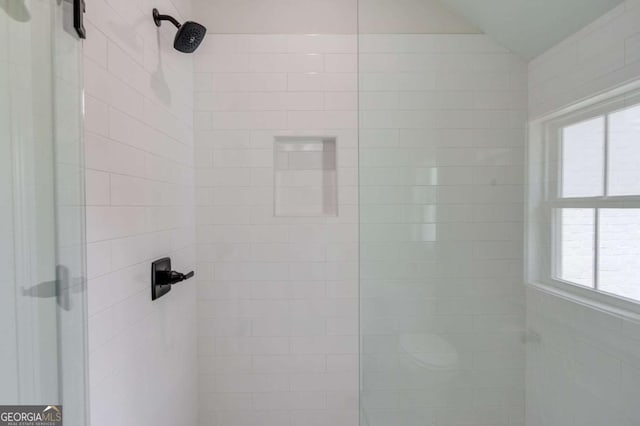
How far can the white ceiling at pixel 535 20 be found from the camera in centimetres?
92

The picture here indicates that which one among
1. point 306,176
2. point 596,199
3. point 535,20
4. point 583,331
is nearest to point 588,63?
point 535,20

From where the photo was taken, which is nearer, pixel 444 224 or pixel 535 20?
pixel 535 20

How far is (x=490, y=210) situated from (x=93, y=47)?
1.37 metres

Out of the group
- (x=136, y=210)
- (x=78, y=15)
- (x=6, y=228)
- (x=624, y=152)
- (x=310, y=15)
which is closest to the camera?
(x=6, y=228)

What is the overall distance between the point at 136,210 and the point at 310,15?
1.29 meters

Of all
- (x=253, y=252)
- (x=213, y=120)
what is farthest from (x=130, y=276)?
(x=213, y=120)

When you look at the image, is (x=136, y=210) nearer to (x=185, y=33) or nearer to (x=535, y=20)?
(x=185, y=33)

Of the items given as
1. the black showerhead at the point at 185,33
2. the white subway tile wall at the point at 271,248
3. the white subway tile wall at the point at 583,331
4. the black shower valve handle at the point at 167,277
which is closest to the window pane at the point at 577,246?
the white subway tile wall at the point at 583,331

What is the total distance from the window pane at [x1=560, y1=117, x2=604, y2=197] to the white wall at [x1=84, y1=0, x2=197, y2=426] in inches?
56.2

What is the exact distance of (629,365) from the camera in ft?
2.90

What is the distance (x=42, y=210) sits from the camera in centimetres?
60

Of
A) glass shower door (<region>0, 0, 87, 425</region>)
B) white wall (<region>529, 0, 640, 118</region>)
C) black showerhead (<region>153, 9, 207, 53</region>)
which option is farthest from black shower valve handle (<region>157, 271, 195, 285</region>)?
white wall (<region>529, 0, 640, 118</region>)

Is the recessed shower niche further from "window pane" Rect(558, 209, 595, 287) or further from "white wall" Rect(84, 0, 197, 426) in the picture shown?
"window pane" Rect(558, 209, 595, 287)

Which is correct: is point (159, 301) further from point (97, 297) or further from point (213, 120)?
point (213, 120)
